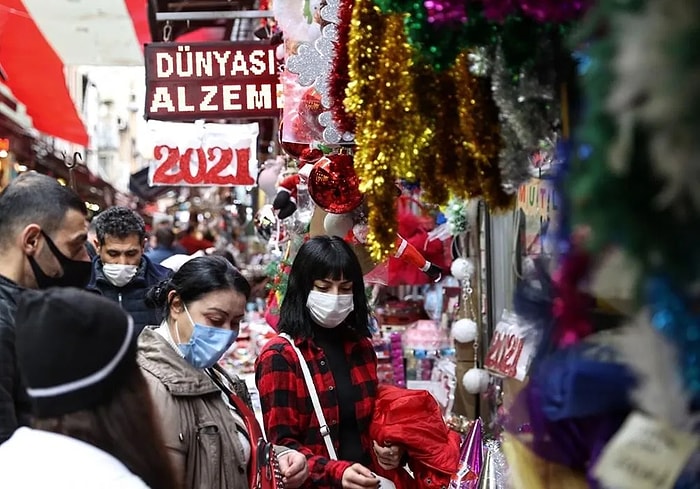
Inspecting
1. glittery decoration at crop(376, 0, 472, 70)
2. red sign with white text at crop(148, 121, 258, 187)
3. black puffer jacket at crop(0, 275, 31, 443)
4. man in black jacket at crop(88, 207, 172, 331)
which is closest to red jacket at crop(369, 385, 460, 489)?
black puffer jacket at crop(0, 275, 31, 443)

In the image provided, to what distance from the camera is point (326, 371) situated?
3412mm

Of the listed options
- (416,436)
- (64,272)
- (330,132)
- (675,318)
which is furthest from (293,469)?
(675,318)

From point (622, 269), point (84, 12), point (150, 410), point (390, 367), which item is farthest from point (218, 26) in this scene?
point (622, 269)

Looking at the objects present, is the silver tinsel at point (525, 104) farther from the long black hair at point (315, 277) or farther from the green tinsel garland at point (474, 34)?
the long black hair at point (315, 277)

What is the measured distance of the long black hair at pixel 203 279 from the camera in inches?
123

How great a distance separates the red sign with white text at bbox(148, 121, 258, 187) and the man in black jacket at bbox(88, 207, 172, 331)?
2.03 m

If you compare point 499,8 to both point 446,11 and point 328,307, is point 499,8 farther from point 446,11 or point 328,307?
point 328,307

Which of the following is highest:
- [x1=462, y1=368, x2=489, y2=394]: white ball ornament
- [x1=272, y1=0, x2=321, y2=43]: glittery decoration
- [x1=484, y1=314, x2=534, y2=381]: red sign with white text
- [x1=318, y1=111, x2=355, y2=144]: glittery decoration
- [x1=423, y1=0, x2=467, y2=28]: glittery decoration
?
[x1=272, y1=0, x2=321, y2=43]: glittery decoration

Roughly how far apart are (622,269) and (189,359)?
218 centimetres

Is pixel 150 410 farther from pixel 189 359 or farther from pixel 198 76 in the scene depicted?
pixel 198 76

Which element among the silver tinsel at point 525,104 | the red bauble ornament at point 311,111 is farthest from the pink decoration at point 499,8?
the red bauble ornament at point 311,111

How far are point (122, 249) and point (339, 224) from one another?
1.52 meters

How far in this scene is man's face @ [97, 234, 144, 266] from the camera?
5.09 m

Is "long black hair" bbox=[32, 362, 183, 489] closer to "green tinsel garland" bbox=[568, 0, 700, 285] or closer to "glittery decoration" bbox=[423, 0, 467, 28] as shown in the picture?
"glittery decoration" bbox=[423, 0, 467, 28]
